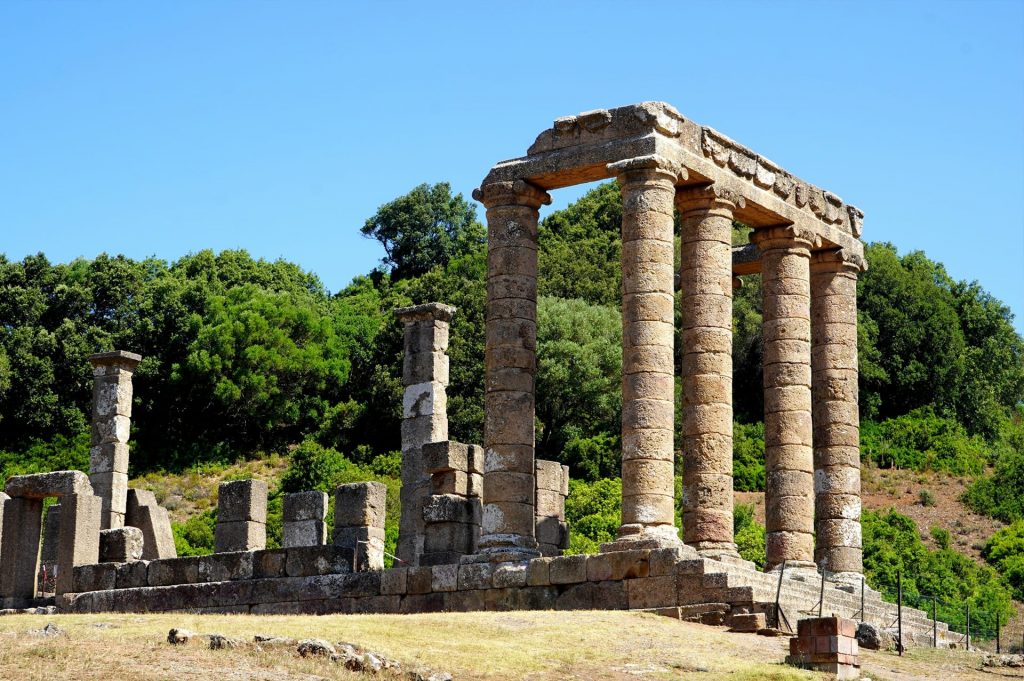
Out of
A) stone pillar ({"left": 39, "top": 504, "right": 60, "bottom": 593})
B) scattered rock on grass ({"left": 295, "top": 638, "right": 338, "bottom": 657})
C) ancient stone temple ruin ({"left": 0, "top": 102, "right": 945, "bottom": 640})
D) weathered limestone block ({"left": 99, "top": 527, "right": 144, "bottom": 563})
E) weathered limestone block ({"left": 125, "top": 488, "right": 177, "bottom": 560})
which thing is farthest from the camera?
stone pillar ({"left": 39, "top": 504, "right": 60, "bottom": 593})

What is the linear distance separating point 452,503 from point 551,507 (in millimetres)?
2538

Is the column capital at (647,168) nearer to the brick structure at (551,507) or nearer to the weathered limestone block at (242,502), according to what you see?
the brick structure at (551,507)

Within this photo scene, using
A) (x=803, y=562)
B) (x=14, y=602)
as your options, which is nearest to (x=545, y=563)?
(x=803, y=562)

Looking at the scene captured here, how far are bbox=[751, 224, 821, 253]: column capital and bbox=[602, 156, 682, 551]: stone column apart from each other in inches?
154

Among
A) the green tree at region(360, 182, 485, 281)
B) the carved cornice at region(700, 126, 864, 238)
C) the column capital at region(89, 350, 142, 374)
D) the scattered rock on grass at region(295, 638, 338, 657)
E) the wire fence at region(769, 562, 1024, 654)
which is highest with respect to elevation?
the green tree at region(360, 182, 485, 281)

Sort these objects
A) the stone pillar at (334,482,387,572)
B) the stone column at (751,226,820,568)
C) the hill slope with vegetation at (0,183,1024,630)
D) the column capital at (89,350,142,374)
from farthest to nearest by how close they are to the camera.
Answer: the hill slope with vegetation at (0,183,1024,630), the column capital at (89,350,142,374), the stone pillar at (334,482,387,572), the stone column at (751,226,820,568)

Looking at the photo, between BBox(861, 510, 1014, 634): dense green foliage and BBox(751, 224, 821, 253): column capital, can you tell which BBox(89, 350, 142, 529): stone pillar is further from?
BBox(861, 510, 1014, 634): dense green foliage

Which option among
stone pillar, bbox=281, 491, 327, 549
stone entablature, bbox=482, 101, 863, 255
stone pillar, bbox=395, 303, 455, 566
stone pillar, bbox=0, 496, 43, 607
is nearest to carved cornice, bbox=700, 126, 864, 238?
stone entablature, bbox=482, 101, 863, 255

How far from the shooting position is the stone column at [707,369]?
30.1 metres

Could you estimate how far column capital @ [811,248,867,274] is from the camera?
34969 millimetres

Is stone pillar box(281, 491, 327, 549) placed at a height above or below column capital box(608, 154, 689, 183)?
below

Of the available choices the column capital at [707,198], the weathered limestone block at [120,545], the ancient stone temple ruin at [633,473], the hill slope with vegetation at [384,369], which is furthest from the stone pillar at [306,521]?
the hill slope with vegetation at [384,369]

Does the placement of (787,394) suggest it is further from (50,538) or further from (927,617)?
(50,538)

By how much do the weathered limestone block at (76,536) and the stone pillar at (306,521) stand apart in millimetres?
3939
